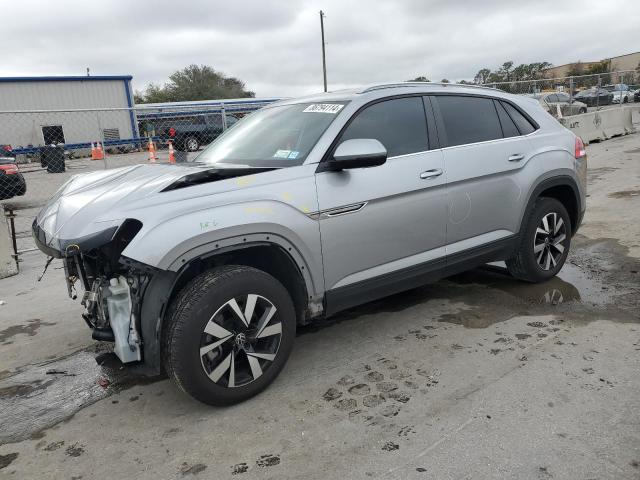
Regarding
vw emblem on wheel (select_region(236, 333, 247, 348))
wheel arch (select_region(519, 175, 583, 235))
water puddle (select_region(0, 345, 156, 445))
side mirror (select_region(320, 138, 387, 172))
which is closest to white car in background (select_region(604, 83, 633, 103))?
wheel arch (select_region(519, 175, 583, 235))

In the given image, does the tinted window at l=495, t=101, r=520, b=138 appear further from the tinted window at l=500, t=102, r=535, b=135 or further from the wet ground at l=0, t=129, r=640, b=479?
the wet ground at l=0, t=129, r=640, b=479

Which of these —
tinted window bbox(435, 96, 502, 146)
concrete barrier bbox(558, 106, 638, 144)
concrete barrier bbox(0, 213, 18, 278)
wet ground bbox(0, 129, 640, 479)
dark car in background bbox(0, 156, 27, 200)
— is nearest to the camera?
wet ground bbox(0, 129, 640, 479)

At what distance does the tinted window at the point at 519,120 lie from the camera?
4395mm

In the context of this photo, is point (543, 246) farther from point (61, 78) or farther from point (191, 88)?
point (191, 88)

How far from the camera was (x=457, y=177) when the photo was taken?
3.77 meters

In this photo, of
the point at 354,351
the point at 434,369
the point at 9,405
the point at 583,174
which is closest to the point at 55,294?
the point at 9,405

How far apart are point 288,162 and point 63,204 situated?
1441 millimetres

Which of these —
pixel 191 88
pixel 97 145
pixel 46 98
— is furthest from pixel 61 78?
pixel 191 88

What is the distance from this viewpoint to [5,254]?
602 centimetres

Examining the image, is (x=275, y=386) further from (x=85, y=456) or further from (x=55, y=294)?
(x=55, y=294)

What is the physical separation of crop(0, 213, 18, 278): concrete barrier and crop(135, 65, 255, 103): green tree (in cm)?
6109

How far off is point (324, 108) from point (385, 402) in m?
2.04

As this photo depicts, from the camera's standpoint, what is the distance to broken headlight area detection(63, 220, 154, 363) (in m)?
2.65

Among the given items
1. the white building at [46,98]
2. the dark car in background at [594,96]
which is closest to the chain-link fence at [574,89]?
the dark car in background at [594,96]
